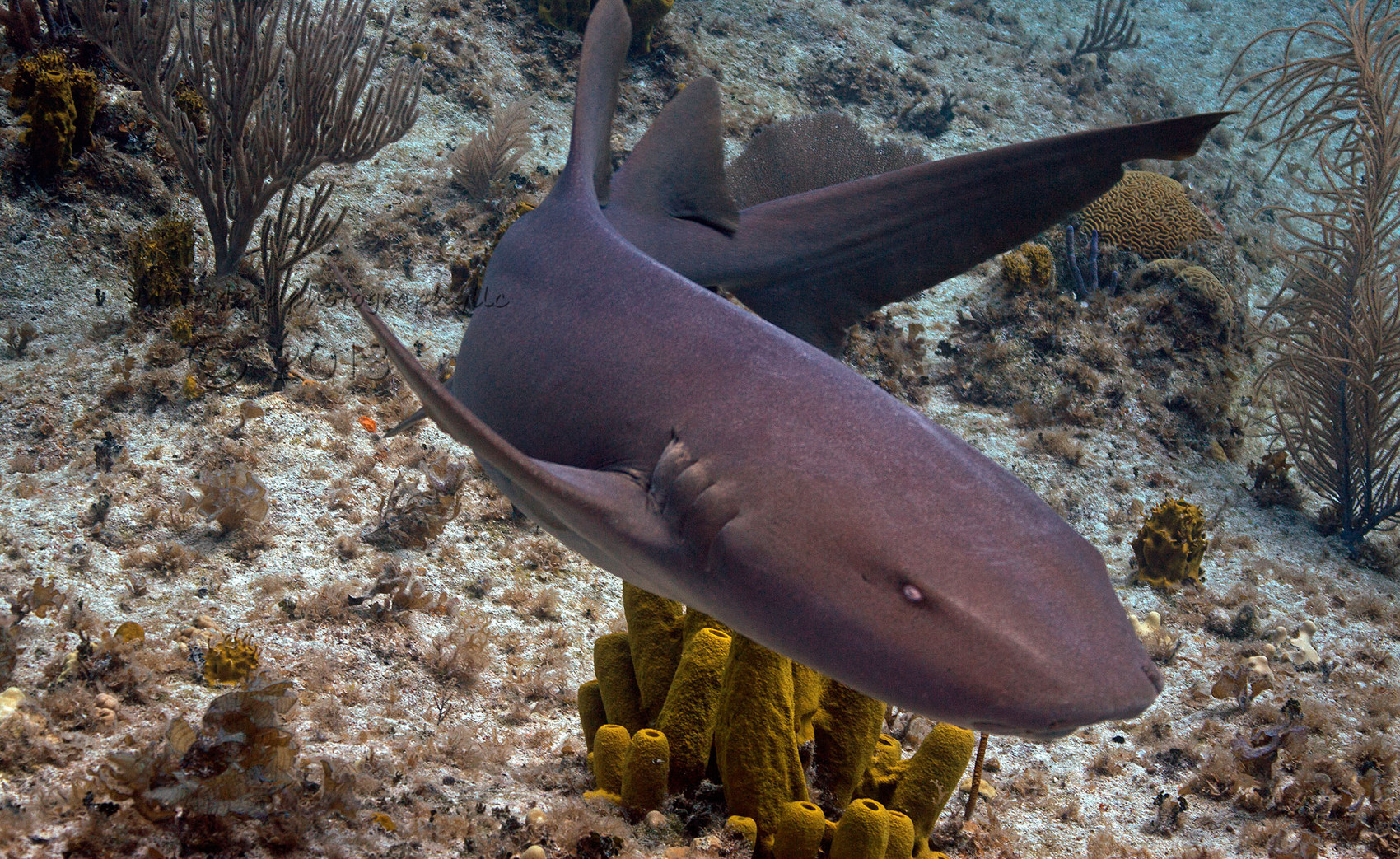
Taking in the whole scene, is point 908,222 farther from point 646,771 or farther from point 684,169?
point 646,771

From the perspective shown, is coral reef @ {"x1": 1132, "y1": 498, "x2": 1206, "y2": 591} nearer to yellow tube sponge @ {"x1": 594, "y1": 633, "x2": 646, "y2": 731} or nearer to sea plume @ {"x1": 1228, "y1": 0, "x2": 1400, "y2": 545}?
sea plume @ {"x1": 1228, "y1": 0, "x2": 1400, "y2": 545}

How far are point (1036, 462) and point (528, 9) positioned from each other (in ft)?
32.1

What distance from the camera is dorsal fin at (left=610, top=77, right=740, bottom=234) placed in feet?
7.78

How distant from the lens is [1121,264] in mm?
9367

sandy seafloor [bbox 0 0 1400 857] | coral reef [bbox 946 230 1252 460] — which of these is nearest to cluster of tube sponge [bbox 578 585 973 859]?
sandy seafloor [bbox 0 0 1400 857]

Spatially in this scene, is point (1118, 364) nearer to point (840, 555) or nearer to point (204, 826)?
point (840, 555)

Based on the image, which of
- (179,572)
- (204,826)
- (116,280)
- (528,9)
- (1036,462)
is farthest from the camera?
(528,9)

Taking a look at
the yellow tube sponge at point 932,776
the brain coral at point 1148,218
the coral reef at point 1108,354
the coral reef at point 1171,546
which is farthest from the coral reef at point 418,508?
the brain coral at point 1148,218

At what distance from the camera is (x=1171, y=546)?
6.51 metres

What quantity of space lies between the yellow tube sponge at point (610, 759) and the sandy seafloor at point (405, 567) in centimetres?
15

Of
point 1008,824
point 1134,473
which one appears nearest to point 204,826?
point 1008,824

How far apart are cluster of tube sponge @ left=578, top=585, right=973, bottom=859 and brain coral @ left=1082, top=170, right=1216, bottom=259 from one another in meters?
9.01

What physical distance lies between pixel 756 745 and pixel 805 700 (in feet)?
1.12

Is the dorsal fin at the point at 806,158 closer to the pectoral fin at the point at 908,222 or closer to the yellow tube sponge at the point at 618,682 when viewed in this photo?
the pectoral fin at the point at 908,222
